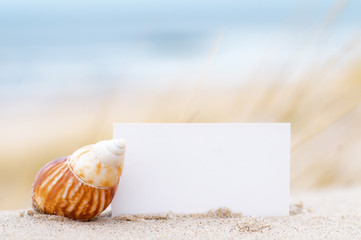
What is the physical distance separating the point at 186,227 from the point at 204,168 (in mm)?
401

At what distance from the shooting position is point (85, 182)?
196cm

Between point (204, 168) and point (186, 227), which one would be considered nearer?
point (186, 227)

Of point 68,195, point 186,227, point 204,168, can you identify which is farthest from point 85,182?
point 204,168

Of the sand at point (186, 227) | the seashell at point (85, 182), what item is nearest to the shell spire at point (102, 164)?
the seashell at point (85, 182)

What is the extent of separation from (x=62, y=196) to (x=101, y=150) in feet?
0.90

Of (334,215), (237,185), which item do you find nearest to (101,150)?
(237,185)

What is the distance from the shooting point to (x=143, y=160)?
2270mm

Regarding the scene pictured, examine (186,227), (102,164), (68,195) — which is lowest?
(186,227)

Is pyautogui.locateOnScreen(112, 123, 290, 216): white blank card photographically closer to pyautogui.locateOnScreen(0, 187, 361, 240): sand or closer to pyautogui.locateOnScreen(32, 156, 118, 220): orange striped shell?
pyautogui.locateOnScreen(0, 187, 361, 240): sand

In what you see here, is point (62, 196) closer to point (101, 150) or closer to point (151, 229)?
point (101, 150)

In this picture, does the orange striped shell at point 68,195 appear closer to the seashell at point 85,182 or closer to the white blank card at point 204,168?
the seashell at point 85,182

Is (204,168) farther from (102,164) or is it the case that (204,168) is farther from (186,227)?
(102,164)

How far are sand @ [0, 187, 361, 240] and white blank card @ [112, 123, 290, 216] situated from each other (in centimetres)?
8

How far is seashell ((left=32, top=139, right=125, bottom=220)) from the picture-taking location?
195cm
